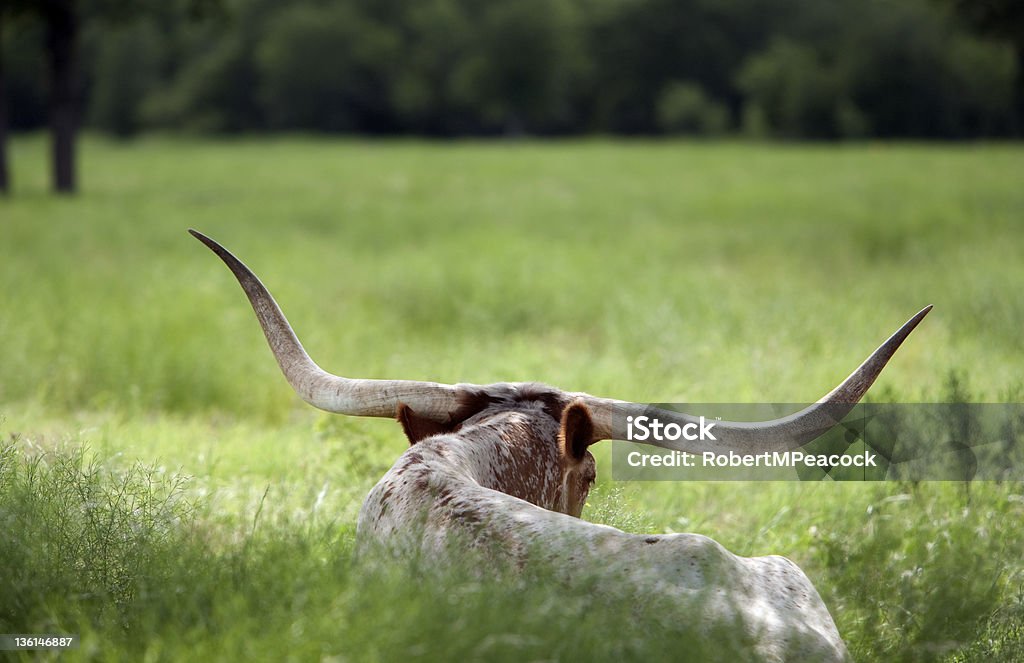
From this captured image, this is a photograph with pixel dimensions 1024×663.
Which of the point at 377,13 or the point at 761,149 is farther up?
the point at 377,13

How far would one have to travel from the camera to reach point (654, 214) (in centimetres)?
1925

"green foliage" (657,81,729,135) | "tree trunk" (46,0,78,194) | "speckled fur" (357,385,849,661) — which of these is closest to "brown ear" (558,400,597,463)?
"speckled fur" (357,385,849,661)

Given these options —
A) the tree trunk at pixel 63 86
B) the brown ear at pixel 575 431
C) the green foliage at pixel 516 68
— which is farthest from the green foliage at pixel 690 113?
the brown ear at pixel 575 431

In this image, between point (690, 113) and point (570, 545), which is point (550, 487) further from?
point (690, 113)

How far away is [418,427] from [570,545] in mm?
908

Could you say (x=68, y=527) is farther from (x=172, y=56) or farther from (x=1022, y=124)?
(x=172, y=56)

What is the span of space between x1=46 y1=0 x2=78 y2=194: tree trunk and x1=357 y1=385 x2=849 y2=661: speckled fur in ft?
67.0

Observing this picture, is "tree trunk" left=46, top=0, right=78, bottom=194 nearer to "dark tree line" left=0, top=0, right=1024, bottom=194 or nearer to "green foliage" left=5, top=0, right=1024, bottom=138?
"dark tree line" left=0, top=0, right=1024, bottom=194

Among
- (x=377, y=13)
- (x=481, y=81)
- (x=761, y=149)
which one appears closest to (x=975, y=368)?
(x=761, y=149)

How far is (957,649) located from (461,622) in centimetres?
185

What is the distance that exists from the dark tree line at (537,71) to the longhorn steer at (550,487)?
64.0 metres

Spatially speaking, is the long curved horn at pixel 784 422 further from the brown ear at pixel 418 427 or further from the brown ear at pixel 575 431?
the brown ear at pixel 418 427

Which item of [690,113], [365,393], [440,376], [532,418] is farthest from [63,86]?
[690,113]

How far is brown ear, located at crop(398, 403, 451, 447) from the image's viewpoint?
3.45 m
